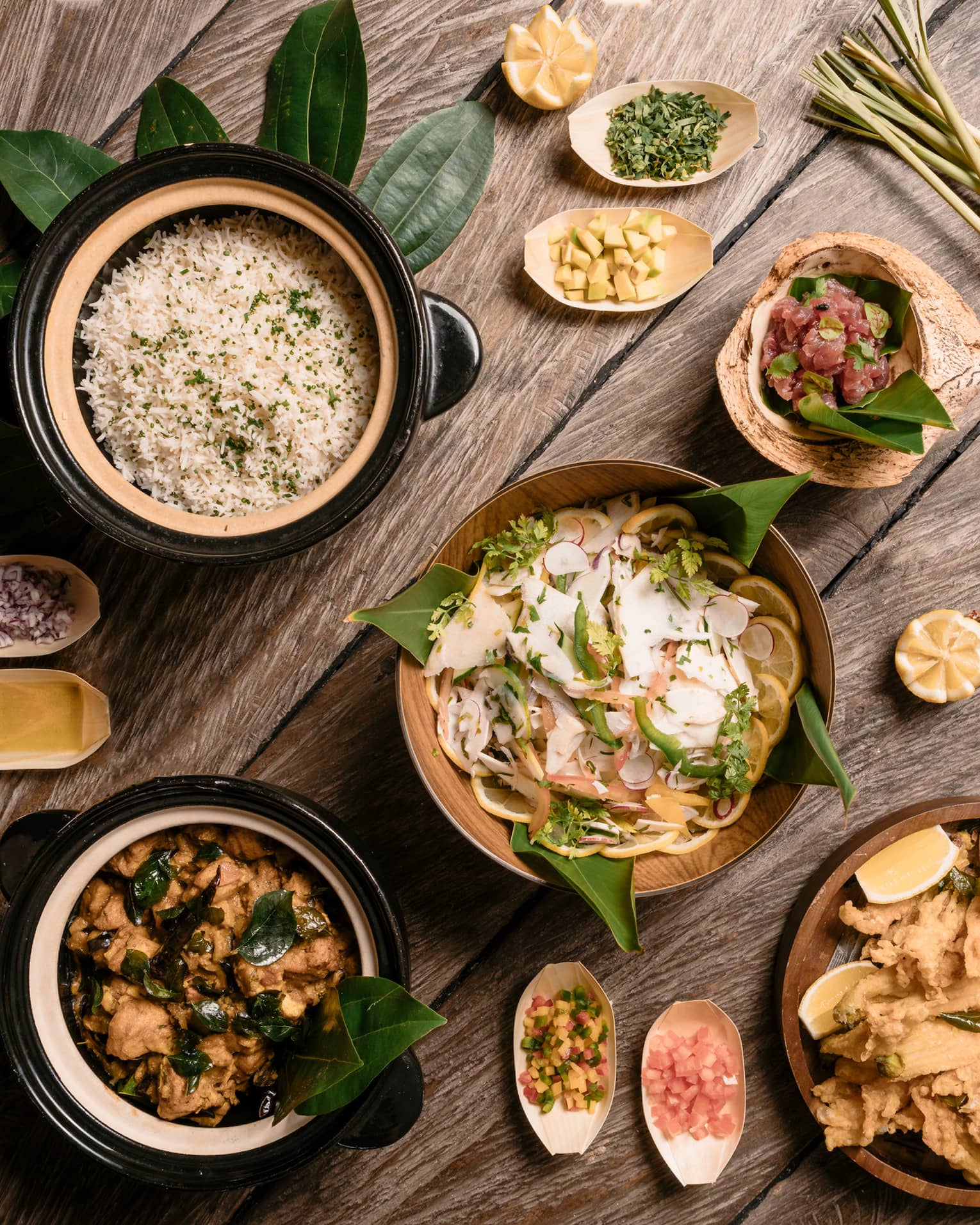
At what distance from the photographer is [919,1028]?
5.08ft

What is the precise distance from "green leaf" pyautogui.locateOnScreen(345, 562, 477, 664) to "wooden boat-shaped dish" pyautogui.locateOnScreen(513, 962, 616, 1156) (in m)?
0.72

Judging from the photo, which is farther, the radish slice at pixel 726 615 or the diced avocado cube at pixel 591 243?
the diced avocado cube at pixel 591 243

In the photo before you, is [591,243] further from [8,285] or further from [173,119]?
[8,285]

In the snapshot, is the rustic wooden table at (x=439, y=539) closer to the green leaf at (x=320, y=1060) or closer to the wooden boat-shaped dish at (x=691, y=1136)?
the wooden boat-shaped dish at (x=691, y=1136)

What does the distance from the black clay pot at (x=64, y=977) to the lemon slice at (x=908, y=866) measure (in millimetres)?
872

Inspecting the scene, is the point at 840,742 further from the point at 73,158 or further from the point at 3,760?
the point at 73,158

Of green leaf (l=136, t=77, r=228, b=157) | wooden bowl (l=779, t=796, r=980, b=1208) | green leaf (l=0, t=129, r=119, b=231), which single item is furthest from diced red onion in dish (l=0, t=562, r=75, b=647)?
wooden bowl (l=779, t=796, r=980, b=1208)

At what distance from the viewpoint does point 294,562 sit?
66.2 inches

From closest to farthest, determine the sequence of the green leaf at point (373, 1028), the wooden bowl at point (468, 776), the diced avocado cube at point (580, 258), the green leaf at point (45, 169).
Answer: the green leaf at point (373, 1028)
the wooden bowl at point (468, 776)
the green leaf at point (45, 169)
the diced avocado cube at point (580, 258)

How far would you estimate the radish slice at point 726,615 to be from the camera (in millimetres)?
1436

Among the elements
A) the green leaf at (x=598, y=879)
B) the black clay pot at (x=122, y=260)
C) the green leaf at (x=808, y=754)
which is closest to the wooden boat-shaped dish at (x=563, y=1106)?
the green leaf at (x=598, y=879)

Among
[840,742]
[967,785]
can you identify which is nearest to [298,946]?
[840,742]

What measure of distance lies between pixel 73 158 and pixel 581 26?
0.98m

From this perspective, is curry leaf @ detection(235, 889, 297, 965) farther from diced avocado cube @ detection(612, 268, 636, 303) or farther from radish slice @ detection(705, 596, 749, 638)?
diced avocado cube @ detection(612, 268, 636, 303)
